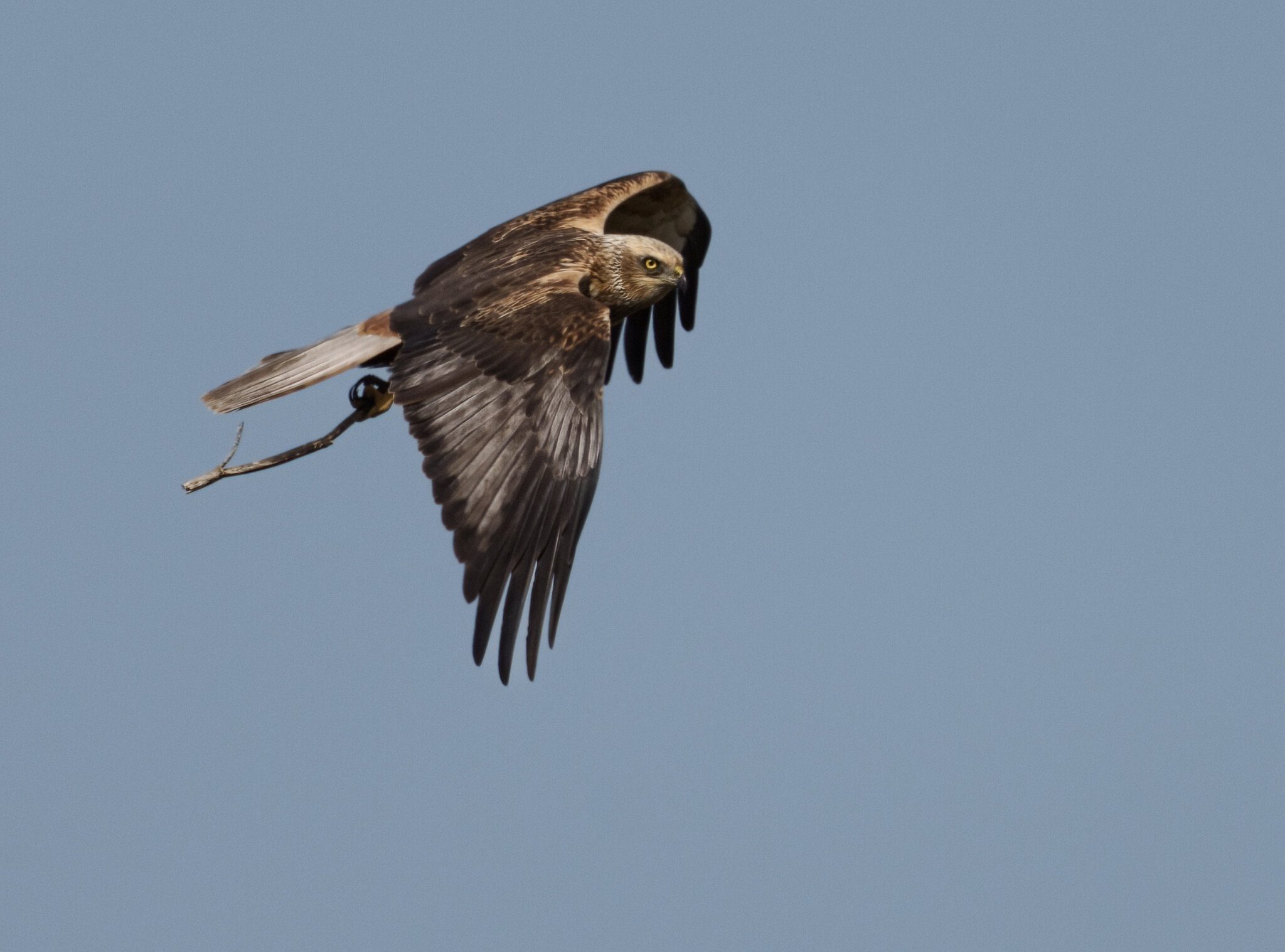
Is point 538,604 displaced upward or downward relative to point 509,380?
downward

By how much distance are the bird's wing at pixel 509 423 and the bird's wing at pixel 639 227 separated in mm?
1188

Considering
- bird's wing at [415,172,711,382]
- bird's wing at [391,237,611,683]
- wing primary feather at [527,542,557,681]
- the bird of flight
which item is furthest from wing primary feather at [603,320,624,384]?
wing primary feather at [527,542,557,681]

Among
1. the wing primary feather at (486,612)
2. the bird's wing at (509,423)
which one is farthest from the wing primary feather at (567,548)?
the wing primary feather at (486,612)

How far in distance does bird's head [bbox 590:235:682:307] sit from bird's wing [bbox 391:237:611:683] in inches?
18.2

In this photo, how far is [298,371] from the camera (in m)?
9.37

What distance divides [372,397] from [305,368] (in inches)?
15.2

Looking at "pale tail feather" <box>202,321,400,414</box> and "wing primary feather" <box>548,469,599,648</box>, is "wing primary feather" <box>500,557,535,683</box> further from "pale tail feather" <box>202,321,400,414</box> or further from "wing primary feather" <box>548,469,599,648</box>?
"pale tail feather" <box>202,321,400,414</box>

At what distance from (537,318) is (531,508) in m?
1.21

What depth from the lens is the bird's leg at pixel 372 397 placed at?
30.6ft

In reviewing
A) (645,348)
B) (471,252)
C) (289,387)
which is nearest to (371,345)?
(289,387)

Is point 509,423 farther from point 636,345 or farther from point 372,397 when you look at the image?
point 636,345

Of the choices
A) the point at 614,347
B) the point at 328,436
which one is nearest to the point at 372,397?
the point at 328,436

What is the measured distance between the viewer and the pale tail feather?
924cm

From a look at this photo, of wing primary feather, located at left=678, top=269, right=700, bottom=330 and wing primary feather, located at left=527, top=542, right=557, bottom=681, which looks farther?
wing primary feather, located at left=678, top=269, right=700, bottom=330
